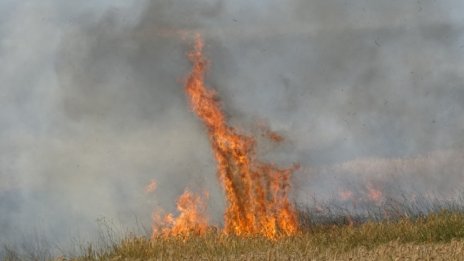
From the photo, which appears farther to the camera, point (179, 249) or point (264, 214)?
point (264, 214)

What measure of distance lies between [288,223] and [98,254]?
18.2 feet

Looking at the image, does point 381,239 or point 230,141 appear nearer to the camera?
point 381,239

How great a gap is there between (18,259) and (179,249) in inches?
131

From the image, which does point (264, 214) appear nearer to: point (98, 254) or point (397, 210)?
point (397, 210)

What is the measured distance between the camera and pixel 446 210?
17.0 m

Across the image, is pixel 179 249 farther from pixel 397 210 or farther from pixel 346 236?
pixel 397 210

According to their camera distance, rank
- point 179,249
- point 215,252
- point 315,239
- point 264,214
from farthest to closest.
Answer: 1. point 264,214
2. point 315,239
3. point 179,249
4. point 215,252

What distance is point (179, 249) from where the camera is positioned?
42.8 feet

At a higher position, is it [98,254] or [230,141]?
[230,141]

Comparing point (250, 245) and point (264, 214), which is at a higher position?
point (264, 214)

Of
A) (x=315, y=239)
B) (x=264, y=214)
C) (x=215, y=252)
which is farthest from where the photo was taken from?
(x=264, y=214)

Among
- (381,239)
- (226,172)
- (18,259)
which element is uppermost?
(226,172)

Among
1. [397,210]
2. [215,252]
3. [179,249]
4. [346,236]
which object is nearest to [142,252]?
[179,249]

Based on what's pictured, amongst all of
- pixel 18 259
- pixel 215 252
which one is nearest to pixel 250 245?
pixel 215 252
